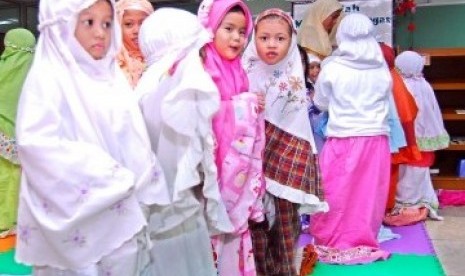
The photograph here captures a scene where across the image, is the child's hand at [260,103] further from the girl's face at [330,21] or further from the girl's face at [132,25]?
the girl's face at [330,21]

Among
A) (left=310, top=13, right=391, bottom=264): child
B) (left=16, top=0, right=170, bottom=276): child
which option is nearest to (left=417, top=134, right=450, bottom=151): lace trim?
(left=310, top=13, right=391, bottom=264): child

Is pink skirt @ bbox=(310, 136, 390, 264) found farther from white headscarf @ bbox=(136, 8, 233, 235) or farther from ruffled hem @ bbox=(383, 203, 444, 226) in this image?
white headscarf @ bbox=(136, 8, 233, 235)

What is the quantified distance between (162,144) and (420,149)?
3402mm

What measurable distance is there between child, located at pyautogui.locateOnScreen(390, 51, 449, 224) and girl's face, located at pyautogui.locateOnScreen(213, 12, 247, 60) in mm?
2776

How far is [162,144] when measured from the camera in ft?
6.78

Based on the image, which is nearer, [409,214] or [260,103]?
→ [260,103]

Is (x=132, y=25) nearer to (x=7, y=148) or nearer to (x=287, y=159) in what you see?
(x=287, y=159)

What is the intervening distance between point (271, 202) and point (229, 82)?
2.28ft

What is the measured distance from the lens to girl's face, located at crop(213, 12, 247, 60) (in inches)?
91.9

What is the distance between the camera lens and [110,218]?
174cm

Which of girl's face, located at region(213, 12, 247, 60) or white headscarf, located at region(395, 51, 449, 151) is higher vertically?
girl's face, located at region(213, 12, 247, 60)

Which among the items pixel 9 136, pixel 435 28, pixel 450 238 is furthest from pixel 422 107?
pixel 9 136

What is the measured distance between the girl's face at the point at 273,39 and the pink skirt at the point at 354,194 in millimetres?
1280

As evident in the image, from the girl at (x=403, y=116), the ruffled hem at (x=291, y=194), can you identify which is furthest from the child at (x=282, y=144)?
the girl at (x=403, y=116)
